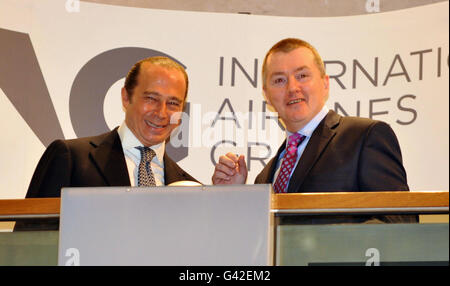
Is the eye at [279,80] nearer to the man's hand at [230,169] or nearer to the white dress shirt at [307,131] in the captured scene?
the white dress shirt at [307,131]

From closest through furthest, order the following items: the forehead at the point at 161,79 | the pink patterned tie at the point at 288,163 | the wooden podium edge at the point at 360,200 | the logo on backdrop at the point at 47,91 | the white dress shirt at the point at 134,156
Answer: the wooden podium edge at the point at 360,200, the pink patterned tie at the point at 288,163, the white dress shirt at the point at 134,156, the forehead at the point at 161,79, the logo on backdrop at the point at 47,91

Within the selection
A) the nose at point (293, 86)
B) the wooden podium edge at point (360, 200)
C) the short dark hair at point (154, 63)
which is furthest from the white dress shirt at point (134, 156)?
the wooden podium edge at point (360, 200)

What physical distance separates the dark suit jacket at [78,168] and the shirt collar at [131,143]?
0.14m

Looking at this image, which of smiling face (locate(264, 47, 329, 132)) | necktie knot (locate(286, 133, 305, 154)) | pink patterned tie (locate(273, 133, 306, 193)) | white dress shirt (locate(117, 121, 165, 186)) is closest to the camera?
pink patterned tie (locate(273, 133, 306, 193))

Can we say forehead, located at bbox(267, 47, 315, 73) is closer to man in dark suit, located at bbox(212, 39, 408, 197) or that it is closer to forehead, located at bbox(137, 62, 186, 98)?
man in dark suit, located at bbox(212, 39, 408, 197)

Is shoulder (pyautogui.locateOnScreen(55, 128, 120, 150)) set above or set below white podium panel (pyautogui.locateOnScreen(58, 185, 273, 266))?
above

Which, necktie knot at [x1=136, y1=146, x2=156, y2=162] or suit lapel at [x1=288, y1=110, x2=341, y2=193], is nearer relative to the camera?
suit lapel at [x1=288, y1=110, x2=341, y2=193]

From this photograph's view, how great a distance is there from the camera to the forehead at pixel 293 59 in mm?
3648

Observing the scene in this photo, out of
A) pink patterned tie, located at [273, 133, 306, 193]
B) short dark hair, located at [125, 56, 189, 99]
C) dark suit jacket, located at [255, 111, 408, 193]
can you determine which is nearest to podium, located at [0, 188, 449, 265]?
dark suit jacket, located at [255, 111, 408, 193]

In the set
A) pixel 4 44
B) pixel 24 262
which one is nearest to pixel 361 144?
pixel 24 262

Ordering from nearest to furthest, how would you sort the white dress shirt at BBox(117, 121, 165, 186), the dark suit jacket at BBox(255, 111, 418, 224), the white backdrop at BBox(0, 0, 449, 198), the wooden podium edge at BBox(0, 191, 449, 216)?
the wooden podium edge at BBox(0, 191, 449, 216) → the dark suit jacket at BBox(255, 111, 418, 224) → the white dress shirt at BBox(117, 121, 165, 186) → the white backdrop at BBox(0, 0, 449, 198)

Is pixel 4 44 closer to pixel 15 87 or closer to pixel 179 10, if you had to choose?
pixel 15 87

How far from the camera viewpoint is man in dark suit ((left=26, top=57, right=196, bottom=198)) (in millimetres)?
3465
